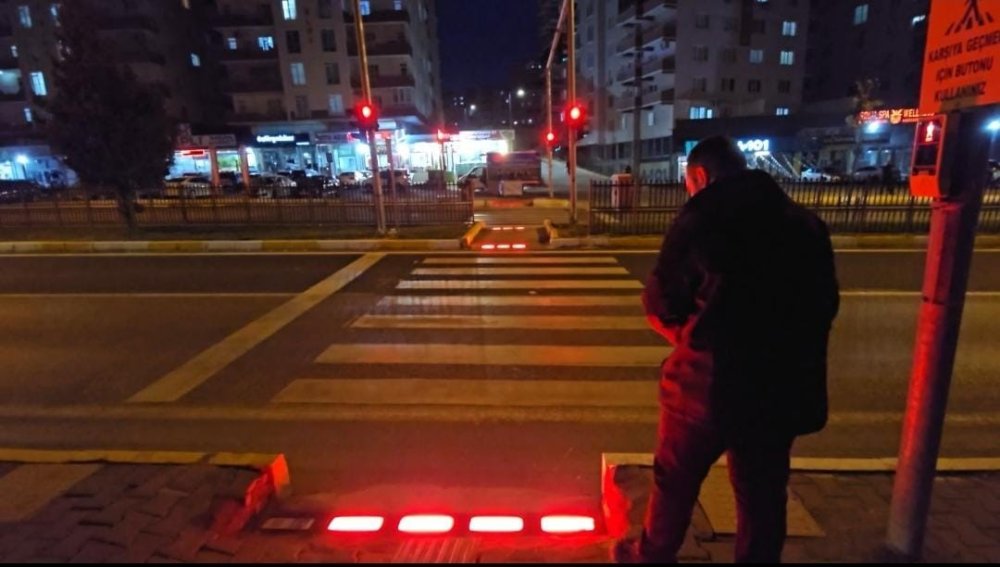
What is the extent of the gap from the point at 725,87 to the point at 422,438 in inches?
2080

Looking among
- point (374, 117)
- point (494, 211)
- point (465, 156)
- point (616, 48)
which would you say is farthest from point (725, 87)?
point (374, 117)

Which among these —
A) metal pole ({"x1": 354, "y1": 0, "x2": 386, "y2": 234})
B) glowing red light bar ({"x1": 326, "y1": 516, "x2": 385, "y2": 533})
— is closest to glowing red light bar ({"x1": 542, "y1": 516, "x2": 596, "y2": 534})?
glowing red light bar ({"x1": 326, "y1": 516, "x2": 385, "y2": 533})

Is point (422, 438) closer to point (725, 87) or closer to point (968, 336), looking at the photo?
point (968, 336)

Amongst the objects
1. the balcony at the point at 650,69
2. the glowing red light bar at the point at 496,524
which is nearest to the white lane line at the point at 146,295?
the glowing red light bar at the point at 496,524

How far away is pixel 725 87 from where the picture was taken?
50000mm

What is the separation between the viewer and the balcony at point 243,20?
49688 millimetres

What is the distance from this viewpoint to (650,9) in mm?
49812

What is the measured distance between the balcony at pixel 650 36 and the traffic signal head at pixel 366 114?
40.8 meters

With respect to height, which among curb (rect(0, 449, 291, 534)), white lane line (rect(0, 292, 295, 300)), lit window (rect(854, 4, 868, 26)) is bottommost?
white lane line (rect(0, 292, 295, 300))

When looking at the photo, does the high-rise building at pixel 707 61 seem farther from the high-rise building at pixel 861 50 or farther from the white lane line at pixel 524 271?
the white lane line at pixel 524 271

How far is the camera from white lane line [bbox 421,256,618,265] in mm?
12090

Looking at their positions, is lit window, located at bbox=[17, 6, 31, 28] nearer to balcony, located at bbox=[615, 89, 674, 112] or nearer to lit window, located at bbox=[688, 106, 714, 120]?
balcony, located at bbox=[615, 89, 674, 112]

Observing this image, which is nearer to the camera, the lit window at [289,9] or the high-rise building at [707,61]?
the high-rise building at [707,61]

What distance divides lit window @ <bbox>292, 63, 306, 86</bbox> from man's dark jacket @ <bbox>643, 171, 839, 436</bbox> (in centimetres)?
5419
